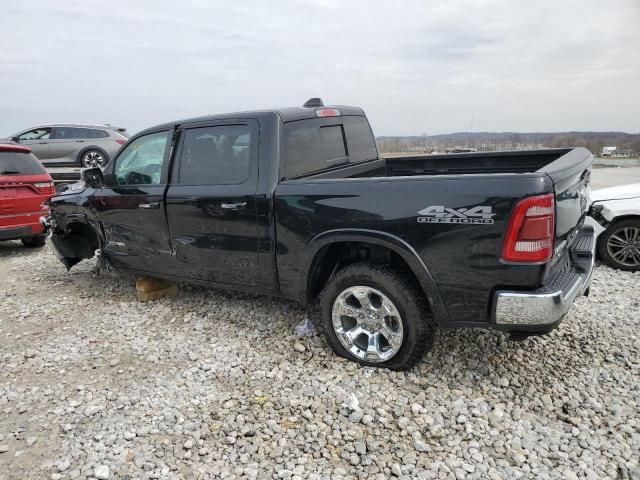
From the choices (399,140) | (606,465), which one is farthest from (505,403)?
(399,140)

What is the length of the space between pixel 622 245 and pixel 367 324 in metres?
3.78

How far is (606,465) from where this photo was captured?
2.33 meters

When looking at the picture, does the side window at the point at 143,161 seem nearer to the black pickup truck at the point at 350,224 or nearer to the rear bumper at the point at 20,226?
the black pickup truck at the point at 350,224

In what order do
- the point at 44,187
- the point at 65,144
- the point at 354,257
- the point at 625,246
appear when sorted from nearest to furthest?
the point at 354,257
the point at 625,246
the point at 44,187
the point at 65,144

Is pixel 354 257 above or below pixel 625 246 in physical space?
above

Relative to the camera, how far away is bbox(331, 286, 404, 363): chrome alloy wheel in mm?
3162

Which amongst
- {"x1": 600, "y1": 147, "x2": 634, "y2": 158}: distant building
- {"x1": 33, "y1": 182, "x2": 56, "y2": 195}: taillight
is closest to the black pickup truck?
{"x1": 33, "y1": 182, "x2": 56, "y2": 195}: taillight

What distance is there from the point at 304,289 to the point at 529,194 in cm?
173

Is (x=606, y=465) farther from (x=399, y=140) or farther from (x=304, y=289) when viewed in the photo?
(x=399, y=140)

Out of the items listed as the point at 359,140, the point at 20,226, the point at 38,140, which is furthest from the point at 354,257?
the point at 38,140

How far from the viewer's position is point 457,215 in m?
2.66

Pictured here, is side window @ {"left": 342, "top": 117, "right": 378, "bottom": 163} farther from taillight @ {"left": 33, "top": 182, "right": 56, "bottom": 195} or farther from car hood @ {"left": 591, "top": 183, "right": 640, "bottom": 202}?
taillight @ {"left": 33, "top": 182, "right": 56, "bottom": 195}

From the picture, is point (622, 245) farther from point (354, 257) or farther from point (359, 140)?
point (354, 257)

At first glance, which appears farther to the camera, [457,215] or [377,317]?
[377,317]
